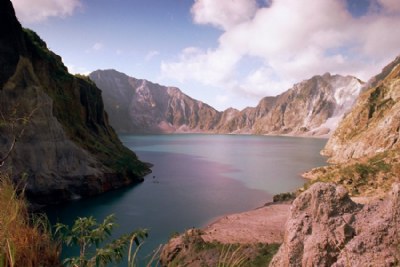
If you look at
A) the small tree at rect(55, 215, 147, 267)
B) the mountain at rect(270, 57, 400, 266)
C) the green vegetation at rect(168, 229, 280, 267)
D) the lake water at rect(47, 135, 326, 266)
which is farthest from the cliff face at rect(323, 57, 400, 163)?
the small tree at rect(55, 215, 147, 267)

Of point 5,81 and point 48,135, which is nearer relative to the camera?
point 5,81

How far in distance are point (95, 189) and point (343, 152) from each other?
5645 centimetres

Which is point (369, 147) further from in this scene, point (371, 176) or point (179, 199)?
point (179, 199)

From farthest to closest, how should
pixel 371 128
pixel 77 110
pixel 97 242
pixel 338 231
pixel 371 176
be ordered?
pixel 371 128 < pixel 77 110 < pixel 371 176 < pixel 338 231 < pixel 97 242

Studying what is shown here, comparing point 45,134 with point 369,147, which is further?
point 369,147

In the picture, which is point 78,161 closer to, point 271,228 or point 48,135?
point 48,135

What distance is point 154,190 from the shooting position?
43.0 metres

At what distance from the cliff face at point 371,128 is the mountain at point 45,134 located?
149ft

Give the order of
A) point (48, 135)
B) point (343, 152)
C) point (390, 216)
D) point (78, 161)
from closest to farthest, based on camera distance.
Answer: point (390, 216), point (48, 135), point (78, 161), point (343, 152)

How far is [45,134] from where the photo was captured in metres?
34.1

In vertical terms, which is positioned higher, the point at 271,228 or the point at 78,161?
the point at 78,161

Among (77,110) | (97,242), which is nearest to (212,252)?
(97,242)

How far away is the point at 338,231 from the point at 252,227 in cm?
1819

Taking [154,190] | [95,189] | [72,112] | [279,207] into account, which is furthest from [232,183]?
[72,112]
